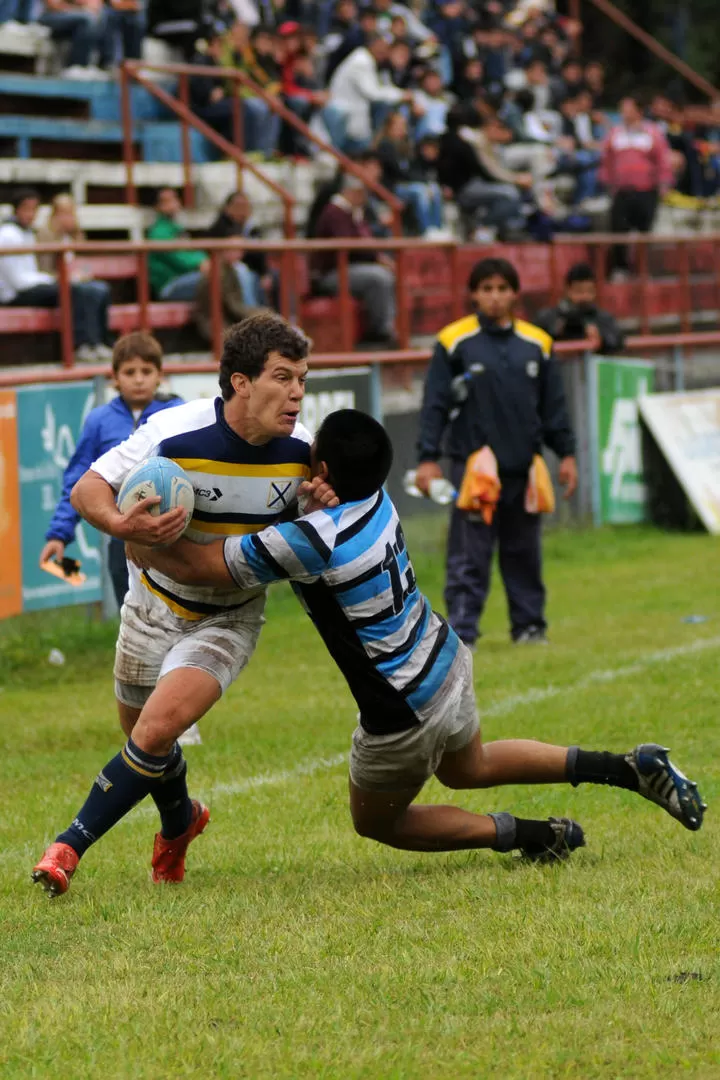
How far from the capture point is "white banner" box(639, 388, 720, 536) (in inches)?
655

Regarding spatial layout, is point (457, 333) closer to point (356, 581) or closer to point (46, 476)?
point (46, 476)

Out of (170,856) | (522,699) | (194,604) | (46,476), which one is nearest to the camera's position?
(194,604)

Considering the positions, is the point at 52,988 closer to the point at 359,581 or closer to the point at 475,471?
the point at 359,581

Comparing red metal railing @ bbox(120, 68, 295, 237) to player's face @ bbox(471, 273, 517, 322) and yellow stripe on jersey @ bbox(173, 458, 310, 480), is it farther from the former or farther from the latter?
yellow stripe on jersey @ bbox(173, 458, 310, 480)

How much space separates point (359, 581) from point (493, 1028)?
4.63 feet

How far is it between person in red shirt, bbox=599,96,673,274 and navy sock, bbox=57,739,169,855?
17728 mm

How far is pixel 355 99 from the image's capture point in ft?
66.7

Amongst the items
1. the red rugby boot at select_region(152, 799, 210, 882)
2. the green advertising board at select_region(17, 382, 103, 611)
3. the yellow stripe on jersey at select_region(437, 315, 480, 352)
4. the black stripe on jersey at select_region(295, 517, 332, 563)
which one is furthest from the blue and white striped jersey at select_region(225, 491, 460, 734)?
the green advertising board at select_region(17, 382, 103, 611)

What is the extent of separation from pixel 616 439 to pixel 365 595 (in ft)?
38.4

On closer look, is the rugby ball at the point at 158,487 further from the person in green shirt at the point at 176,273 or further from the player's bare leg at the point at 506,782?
the person in green shirt at the point at 176,273

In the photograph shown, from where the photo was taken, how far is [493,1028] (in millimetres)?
4227

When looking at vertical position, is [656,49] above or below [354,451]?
above

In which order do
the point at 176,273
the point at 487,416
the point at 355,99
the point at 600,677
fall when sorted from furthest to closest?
the point at 355,99 < the point at 176,273 < the point at 487,416 < the point at 600,677

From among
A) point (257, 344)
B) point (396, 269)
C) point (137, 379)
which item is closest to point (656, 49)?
point (396, 269)
